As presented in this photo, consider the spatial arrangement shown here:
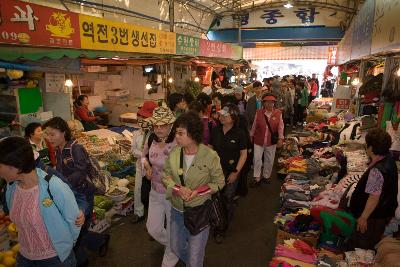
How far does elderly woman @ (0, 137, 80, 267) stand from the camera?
7.73ft

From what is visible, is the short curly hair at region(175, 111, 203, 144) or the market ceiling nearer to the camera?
the short curly hair at region(175, 111, 203, 144)

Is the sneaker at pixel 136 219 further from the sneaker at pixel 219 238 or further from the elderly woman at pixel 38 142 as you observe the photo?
the elderly woman at pixel 38 142

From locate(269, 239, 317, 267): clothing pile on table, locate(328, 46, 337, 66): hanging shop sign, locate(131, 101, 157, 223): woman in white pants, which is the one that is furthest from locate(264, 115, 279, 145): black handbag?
locate(328, 46, 337, 66): hanging shop sign

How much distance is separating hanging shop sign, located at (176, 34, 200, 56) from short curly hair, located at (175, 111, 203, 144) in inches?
273

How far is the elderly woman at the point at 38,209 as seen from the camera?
7.73 feet

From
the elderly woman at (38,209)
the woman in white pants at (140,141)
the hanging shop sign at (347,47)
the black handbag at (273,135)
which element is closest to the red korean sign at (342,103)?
the hanging shop sign at (347,47)

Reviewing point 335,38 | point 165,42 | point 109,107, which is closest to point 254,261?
point 165,42

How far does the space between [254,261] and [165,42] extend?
6.67m

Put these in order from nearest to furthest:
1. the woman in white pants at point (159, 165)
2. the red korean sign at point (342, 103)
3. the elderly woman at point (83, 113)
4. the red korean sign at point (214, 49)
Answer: the woman in white pants at point (159, 165)
the elderly woman at point (83, 113)
the red korean sign at point (342, 103)
the red korean sign at point (214, 49)

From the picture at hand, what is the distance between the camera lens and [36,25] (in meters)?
5.17

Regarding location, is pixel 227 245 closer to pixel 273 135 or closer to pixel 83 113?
pixel 273 135

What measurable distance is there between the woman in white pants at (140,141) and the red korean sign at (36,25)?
211 cm

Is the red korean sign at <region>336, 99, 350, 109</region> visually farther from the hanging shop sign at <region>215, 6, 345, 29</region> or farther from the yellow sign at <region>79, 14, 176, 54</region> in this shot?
the hanging shop sign at <region>215, 6, 345, 29</region>

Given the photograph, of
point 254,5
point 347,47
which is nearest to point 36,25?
point 347,47
